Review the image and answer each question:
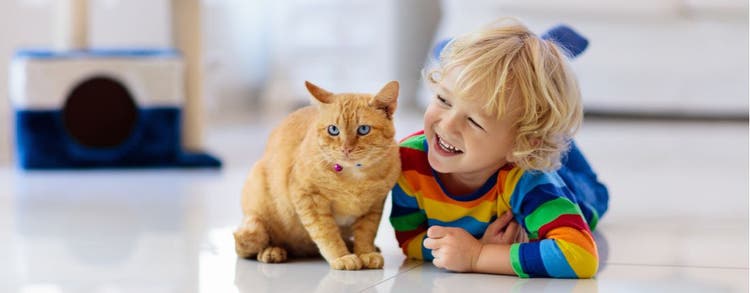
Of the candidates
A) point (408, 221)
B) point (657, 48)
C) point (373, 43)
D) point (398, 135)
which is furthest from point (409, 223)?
point (373, 43)

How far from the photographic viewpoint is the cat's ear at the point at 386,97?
126 centimetres

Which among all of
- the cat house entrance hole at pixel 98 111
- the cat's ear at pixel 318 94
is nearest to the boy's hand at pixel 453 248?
the cat's ear at pixel 318 94

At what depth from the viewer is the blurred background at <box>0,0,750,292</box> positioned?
1.34 metres

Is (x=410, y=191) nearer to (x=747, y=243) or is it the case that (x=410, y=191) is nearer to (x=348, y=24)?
(x=747, y=243)

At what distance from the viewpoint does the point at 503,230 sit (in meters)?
1.35

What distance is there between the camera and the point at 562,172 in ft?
5.03

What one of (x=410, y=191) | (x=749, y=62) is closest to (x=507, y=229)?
(x=410, y=191)

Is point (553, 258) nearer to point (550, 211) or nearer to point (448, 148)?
point (550, 211)

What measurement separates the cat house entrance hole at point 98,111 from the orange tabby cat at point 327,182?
1195 mm

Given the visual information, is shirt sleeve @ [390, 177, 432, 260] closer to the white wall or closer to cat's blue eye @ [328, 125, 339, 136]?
cat's blue eye @ [328, 125, 339, 136]

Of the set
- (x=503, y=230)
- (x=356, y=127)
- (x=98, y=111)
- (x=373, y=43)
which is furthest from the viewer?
(x=373, y=43)

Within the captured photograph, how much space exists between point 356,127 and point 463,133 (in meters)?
0.14

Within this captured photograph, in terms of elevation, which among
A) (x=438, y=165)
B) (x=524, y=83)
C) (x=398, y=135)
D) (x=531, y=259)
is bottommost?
(x=398, y=135)

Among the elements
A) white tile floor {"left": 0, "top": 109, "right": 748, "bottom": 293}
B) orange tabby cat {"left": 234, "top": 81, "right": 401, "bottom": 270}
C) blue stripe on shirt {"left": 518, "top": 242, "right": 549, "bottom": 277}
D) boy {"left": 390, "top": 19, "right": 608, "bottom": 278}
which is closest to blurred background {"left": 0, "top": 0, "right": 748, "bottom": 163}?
white tile floor {"left": 0, "top": 109, "right": 748, "bottom": 293}
